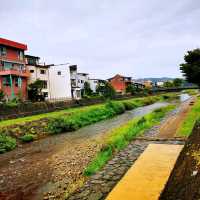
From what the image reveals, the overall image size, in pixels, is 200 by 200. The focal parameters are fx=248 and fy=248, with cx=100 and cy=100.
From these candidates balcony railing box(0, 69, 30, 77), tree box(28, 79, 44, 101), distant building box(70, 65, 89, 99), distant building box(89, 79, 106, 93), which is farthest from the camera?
distant building box(89, 79, 106, 93)

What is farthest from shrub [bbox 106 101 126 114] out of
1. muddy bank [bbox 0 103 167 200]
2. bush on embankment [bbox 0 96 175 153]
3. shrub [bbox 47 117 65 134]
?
muddy bank [bbox 0 103 167 200]

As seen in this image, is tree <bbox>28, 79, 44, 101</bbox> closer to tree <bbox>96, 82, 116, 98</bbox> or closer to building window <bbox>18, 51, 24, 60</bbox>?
building window <bbox>18, 51, 24, 60</bbox>

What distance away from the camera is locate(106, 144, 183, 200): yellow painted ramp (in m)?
7.02

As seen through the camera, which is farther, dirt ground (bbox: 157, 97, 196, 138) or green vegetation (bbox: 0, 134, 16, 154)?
green vegetation (bbox: 0, 134, 16, 154)

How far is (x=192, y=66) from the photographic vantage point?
2659cm

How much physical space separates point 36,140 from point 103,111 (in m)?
Answer: 16.1

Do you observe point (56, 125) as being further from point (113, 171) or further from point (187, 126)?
point (113, 171)

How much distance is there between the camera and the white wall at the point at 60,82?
60.3 m

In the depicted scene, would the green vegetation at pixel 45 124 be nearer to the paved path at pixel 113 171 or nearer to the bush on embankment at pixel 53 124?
the bush on embankment at pixel 53 124

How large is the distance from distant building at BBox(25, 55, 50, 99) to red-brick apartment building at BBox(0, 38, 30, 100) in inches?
107

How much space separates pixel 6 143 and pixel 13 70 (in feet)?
91.0

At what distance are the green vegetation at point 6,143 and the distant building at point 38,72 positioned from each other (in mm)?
32160

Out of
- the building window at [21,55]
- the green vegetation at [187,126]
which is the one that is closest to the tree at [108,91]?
the building window at [21,55]

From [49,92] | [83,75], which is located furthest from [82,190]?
[83,75]
